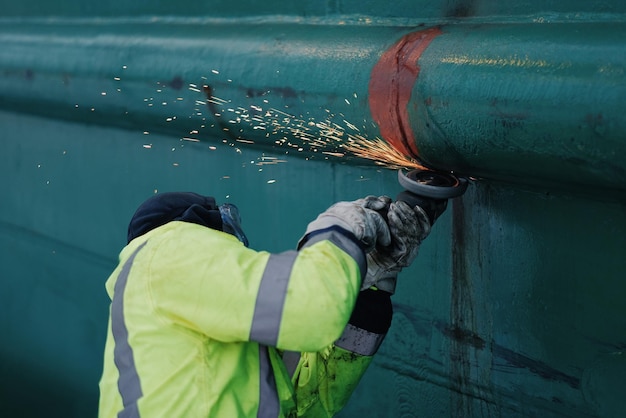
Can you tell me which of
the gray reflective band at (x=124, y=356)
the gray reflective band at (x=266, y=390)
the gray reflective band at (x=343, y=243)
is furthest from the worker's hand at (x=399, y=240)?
the gray reflective band at (x=124, y=356)

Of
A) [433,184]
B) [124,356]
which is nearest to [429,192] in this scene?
[433,184]

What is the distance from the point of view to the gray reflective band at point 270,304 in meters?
1.64

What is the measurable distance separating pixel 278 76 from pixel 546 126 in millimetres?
1036

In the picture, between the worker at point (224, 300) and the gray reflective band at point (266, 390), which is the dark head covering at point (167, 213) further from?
the gray reflective band at point (266, 390)

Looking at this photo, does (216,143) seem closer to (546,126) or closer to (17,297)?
(546,126)

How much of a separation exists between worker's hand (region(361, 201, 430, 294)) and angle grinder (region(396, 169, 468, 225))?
0.03m

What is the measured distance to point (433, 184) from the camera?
2.09 m

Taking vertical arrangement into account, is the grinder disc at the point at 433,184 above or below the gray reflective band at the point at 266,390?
above

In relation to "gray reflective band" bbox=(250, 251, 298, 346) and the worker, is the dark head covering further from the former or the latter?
"gray reflective band" bbox=(250, 251, 298, 346)

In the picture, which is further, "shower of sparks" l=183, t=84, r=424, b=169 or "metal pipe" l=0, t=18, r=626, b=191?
"shower of sparks" l=183, t=84, r=424, b=169

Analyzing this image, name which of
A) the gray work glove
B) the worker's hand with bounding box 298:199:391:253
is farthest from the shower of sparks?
the worker's hand with bounding box 298:199:391:253

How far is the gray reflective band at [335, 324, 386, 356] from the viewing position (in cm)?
223

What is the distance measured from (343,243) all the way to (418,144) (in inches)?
18.5

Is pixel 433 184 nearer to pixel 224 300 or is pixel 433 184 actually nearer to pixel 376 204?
pixel 376 204
